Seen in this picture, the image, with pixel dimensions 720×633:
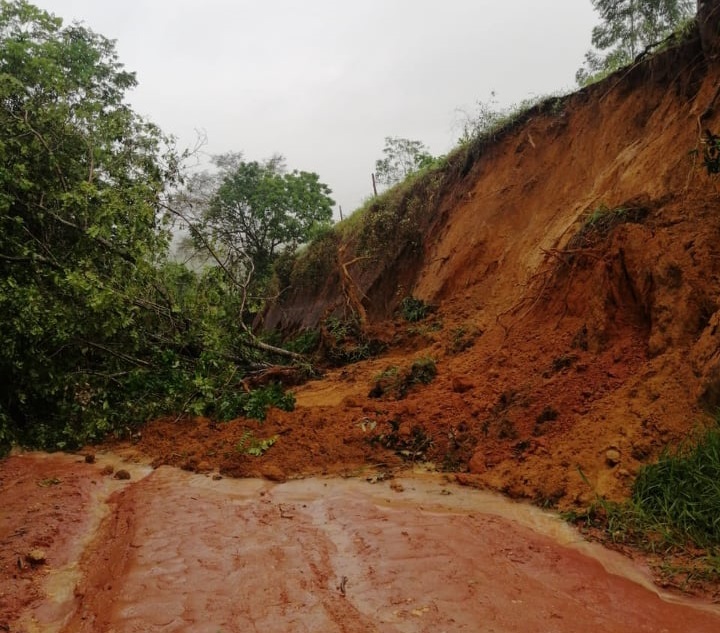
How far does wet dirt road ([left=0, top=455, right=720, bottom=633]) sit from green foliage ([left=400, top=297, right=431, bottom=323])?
579cm

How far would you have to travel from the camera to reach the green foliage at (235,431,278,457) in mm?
6320

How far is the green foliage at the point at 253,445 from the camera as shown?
6.32 metres

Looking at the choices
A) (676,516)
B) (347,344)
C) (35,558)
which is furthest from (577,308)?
(35,558)

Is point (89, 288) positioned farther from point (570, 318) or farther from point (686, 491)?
point (686, 491)

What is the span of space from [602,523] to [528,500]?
26.7 inches

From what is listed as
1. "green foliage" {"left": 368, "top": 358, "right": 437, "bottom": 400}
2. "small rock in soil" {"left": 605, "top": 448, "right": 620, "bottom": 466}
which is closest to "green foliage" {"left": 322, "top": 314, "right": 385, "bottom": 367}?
"green foliage" {"left": 368, "top": 358, "right": 437, "bottom": 400}

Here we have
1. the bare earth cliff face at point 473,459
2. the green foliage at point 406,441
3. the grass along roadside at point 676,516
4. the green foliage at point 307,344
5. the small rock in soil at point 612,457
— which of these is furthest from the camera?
the green foliage at point 307,344

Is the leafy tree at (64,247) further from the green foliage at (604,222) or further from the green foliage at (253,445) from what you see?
the green foliage at (604,222)

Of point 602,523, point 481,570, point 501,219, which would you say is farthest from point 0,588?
point 501,219

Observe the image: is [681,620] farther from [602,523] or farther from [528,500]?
[528,500]

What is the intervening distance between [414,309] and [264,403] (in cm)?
441

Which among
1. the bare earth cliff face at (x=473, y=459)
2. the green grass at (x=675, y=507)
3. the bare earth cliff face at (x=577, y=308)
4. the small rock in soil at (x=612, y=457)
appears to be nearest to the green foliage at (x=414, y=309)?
the bare earth cliff face at (x=577, y=308)

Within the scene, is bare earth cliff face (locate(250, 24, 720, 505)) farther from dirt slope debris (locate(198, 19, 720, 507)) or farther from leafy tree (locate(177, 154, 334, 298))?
leafy tree (locate(177, 154, 334, 298))

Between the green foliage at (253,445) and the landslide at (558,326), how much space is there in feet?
0.40
